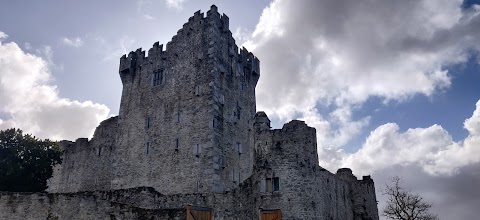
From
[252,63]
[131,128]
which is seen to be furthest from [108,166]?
[252,63]

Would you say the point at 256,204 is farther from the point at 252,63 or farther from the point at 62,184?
the point at 62,184

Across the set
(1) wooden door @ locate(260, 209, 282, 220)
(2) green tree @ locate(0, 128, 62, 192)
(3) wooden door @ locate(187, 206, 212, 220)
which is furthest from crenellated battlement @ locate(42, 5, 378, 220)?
(2) green tree @ locate(0, 128, 62, 192)

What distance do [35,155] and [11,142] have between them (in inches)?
79.9

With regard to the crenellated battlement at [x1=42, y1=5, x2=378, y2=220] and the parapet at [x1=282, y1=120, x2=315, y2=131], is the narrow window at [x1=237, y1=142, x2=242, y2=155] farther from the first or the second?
the parapet at [x1=282, y1=120, x2=315, y2=131]

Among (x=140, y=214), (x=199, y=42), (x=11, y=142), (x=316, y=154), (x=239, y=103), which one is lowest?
(x=140, y=214)

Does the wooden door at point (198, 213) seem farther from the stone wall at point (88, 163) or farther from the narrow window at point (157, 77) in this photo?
the stone wall at point (88, 163)

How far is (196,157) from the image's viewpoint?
3098cm

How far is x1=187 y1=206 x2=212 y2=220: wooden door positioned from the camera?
73.5 feet

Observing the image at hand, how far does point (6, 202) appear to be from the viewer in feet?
77.0

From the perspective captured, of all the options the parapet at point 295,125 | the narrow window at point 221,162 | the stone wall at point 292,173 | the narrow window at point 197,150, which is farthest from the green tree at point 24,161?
the parapet at point 295,125

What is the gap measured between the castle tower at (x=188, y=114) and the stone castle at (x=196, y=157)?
0.09 meters

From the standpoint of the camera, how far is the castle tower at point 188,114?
31.3m

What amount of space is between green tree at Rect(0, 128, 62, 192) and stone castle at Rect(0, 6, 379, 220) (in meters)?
5.24

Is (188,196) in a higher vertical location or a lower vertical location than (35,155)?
lower
